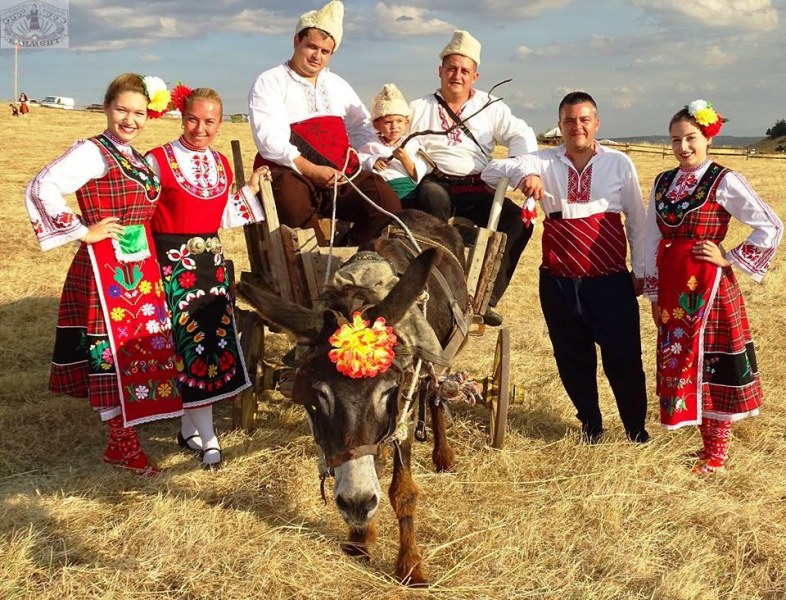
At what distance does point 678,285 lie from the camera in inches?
174

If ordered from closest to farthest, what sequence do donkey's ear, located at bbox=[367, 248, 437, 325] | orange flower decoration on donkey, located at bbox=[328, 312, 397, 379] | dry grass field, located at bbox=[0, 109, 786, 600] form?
orange flower decoration on donkey, located at bbox=[328, 312, 397, 379] → donkey's ear, located at bbox=[367, 248, 437, 325] → dry grass field, located at bbox=[0, 109, 786, 600]

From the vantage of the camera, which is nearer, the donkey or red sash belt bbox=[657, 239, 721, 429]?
the donkey

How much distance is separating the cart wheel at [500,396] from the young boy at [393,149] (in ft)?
4.57

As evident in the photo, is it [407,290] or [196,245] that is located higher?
[196,245]

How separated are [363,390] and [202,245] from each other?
6.57 feet

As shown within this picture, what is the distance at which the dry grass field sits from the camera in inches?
134

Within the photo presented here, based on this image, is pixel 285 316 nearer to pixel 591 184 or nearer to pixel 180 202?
pixel 180 202

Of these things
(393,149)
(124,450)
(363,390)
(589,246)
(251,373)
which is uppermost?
(393,149)

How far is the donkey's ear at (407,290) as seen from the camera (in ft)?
10.0

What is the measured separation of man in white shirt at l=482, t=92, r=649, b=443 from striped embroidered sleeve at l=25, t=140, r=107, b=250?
2674 mm

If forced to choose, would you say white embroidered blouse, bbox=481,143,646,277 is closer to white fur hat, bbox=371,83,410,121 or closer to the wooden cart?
the wooden cart

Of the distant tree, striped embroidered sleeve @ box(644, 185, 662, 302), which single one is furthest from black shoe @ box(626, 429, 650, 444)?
the distant tree

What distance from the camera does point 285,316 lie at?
3162mm

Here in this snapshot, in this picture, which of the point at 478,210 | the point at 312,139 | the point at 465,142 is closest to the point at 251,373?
the point at 312,139
